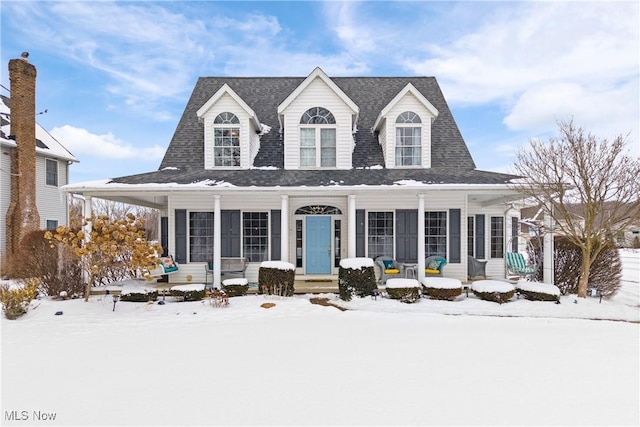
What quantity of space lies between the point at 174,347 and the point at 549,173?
9995 millimetres

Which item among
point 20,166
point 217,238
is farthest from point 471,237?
point 20,166

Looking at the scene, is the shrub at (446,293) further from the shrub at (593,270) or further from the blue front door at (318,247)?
the blue front door at (318,247)

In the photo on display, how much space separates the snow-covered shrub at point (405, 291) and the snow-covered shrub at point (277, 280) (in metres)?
2.79

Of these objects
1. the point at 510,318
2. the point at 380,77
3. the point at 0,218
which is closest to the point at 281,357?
the point at 510,318

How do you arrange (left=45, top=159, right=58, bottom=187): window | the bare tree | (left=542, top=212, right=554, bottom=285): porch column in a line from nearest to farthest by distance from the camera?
the bare tree → (left=542, top=212, right=554, bottom=285): porch column → (left=45, top=159, right=58, bottom=187): window

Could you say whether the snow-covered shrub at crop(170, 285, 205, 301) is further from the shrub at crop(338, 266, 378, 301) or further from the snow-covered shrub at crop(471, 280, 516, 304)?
the snow-covered shrub at crop(471, 280, 516, 304)

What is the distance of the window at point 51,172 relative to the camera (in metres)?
16.4

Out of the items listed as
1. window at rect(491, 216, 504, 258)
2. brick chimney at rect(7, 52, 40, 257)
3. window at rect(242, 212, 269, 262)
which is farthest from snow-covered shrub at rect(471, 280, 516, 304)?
brick chimney at rect(7, 52, 40, 257)

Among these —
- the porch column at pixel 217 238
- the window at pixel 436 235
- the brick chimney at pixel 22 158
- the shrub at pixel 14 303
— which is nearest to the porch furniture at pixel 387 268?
the window at pixel 436 235

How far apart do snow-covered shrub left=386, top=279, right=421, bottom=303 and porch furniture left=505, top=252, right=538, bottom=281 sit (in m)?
4.35

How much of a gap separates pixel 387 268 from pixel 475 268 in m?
3.28

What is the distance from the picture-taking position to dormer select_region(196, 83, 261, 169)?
11.0 m

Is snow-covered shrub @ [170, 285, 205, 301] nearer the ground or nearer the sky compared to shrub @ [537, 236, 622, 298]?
nearer the ground

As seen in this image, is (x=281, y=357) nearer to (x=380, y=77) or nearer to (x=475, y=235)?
(x=475, y=235)
